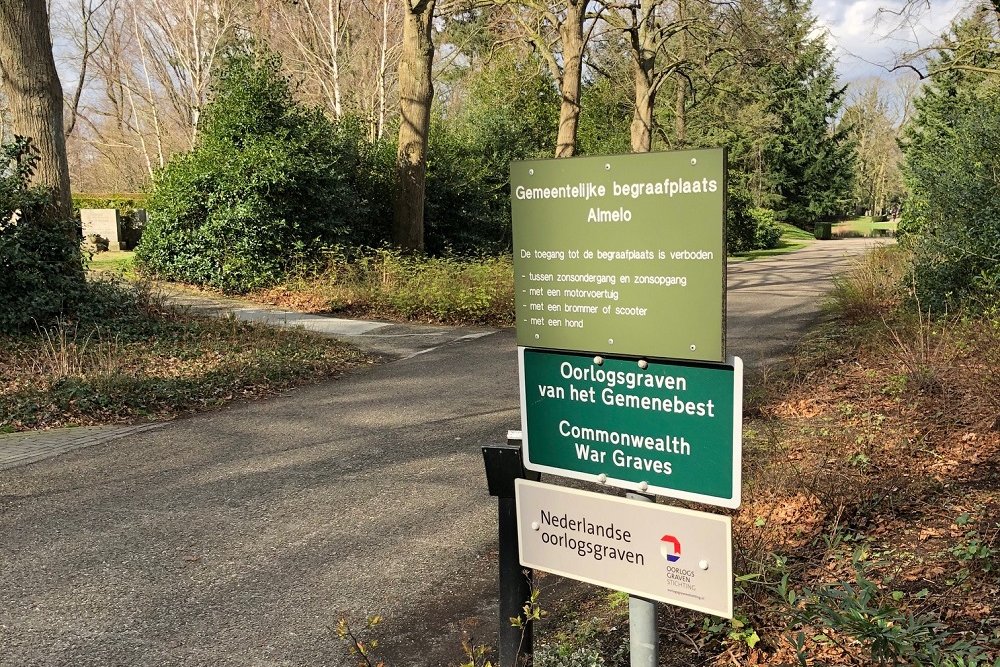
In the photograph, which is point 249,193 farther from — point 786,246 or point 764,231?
point 786,246

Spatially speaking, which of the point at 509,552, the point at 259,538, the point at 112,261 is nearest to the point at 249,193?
the point at 112,261

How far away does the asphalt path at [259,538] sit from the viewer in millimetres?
3682

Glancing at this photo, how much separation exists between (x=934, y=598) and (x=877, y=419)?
279 centimetres

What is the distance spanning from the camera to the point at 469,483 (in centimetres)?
571

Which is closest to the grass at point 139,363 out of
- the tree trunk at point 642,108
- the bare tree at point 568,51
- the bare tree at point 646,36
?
the bare tree at point 568,51

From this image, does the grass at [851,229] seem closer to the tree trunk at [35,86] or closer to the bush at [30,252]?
the tree trunk at [35,86]

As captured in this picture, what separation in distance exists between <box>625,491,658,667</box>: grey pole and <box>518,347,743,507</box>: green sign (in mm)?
147

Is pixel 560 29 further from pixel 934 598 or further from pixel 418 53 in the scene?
pixel 934 598

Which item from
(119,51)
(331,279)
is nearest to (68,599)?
(331,279)

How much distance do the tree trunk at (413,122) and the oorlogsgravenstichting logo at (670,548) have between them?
15633mm

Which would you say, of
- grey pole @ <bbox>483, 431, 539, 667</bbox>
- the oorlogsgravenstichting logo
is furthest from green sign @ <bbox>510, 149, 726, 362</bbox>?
the oorlogsgravenstichting logo

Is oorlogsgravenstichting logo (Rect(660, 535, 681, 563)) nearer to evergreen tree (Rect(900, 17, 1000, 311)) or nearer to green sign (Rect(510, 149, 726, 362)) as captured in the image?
green sign (Rect(510, 149, 726, 362))

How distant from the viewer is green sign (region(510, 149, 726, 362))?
2.09 meters

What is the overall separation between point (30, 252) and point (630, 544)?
10377 millimetres
